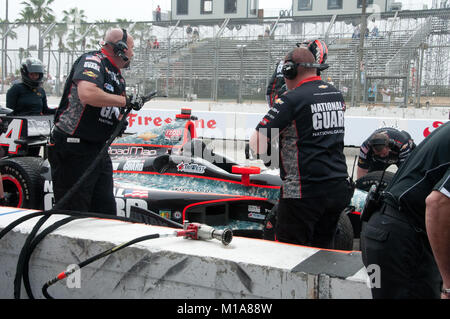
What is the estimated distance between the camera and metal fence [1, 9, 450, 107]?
A: 14.5m

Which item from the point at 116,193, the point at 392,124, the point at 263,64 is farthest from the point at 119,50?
the point at 263,64

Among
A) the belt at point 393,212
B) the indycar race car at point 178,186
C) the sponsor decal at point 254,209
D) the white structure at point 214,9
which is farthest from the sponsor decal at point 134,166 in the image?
the white structure at point 214,9

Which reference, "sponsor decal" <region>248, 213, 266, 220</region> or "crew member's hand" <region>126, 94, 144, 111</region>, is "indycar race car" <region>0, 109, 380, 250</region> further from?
"crew member's hand" <region>126, 94, 144, 111</region>

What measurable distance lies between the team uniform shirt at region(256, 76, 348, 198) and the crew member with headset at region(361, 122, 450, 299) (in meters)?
0.92

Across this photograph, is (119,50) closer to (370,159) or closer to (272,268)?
(272,268)

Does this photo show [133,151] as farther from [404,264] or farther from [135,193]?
[404,264]

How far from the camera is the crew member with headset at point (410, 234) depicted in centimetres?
172

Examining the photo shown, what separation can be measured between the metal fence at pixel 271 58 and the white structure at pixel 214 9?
1387 cm

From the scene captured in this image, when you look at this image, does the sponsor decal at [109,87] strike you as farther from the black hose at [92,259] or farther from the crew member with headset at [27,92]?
the crew member with headset at [27,92]

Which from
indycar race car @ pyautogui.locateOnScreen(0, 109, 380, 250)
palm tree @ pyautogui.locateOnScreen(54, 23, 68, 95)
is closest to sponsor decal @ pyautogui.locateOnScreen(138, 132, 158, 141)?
indycar race car @ pyautogui.locateOnScreen(0, 109, 380, 250)

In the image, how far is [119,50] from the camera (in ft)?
11.5

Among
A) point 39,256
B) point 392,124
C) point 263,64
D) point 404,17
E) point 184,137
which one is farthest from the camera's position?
point 404,17

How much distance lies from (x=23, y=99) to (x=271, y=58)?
10415mm

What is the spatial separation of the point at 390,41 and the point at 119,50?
49.4 feet
